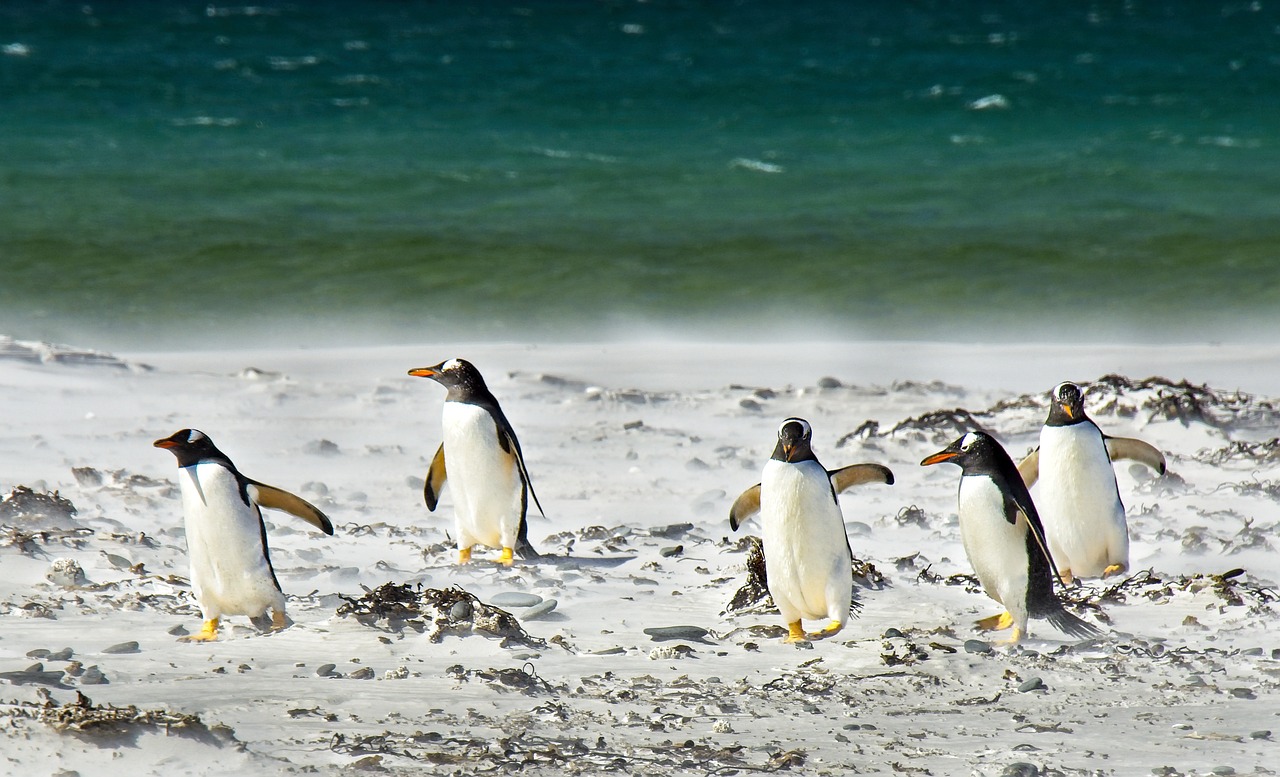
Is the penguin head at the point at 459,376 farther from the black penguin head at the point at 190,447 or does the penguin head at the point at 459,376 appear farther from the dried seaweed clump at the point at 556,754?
the dried seaweed clump at the point at 556,754

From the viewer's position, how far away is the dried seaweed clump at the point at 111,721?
3238 mm

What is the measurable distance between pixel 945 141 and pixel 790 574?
18136 millimetres

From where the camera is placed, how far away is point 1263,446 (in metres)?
6.45

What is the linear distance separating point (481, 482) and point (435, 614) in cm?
117

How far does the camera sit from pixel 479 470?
18.4 ft

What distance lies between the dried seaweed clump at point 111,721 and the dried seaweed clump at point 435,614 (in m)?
1.03

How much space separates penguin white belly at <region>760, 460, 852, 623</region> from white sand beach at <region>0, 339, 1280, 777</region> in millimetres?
140

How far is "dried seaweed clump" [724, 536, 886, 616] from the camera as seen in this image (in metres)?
4.88

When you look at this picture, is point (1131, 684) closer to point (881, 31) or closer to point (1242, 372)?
point (1242, 372)

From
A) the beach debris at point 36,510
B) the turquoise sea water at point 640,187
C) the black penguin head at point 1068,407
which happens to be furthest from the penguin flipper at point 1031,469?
the turquoise sea water at point 640,187

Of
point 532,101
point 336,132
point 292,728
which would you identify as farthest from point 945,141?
point 292,728

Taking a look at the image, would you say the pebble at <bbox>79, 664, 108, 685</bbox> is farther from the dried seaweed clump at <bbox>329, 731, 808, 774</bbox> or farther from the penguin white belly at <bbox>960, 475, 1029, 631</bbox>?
the penguin white belly at <bbox>960, 475, 1029, 631</bbox>

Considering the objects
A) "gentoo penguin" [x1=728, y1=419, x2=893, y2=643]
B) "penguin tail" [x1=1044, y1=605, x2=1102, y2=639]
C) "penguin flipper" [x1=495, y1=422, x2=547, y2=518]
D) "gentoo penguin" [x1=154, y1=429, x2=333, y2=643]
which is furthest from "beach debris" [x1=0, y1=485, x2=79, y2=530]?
"penguin tail" [x1=1044, y1=605, x2=1102, y2=639]

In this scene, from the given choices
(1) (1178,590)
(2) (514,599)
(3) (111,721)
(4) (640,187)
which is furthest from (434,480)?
(4) (640,187)
